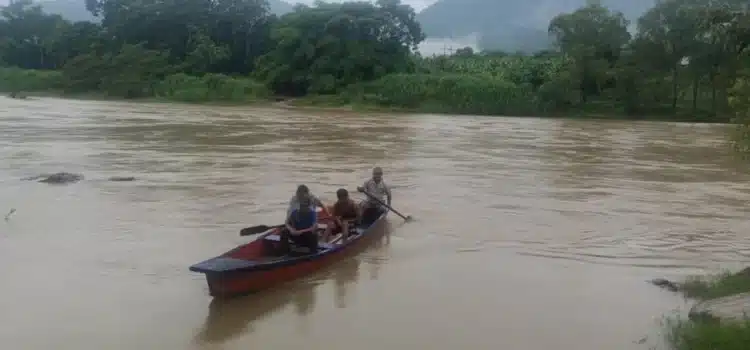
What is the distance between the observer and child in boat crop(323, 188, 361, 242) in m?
9.94

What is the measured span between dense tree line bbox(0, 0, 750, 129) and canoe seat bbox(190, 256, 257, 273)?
2973 centimetres

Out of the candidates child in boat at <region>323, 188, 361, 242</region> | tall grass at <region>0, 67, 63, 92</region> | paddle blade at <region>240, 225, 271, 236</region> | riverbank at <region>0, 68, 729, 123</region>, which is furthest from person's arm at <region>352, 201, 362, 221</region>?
tall grass at <region>0, 67, 63, 92</region>

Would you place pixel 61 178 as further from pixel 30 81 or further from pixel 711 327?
pixel 30 81

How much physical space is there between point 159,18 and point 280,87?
433 inches

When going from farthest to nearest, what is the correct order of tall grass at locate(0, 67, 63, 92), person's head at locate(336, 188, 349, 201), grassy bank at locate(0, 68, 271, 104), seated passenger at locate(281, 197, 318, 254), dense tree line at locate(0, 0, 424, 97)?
tall grass at locate(0, 67, 63, 92) < grassy bank at locate(0, 68, 271, 104) < dense tree line at locate(0, 0, 424, 97) < person's head at locate(336, 188, 349, 201) < seated passenger at locate(281, 197, 318, 254)

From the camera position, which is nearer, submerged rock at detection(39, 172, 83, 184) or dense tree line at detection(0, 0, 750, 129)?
submerged rock at detection(39, 172, 83, 184)

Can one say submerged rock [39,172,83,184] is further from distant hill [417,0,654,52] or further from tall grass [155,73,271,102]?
distant hill [417,0,654,52]

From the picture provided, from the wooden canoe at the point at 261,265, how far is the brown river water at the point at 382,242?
152 millimetres

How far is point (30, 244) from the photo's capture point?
10.3 m

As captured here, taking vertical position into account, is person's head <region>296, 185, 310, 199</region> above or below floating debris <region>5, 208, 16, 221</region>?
above

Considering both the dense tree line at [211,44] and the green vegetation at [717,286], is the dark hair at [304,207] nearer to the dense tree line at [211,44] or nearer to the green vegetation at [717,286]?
the green vegetation at [717,286]

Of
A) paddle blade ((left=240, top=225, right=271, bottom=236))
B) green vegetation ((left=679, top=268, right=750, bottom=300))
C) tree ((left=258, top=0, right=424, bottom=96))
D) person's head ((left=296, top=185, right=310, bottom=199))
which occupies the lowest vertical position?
green vegetation ((left=679, top=268, right=750, bottom=300))

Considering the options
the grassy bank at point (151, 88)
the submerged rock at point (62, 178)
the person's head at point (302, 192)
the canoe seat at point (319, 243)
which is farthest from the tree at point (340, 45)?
the person's head at point (302, 192)

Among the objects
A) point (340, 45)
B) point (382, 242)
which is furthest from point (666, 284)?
point (340, 45)
